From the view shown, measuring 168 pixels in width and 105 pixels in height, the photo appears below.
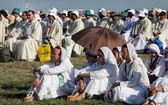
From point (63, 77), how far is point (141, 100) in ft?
4.83

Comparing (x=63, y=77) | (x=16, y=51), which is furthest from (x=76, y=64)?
(x=63, y=77)

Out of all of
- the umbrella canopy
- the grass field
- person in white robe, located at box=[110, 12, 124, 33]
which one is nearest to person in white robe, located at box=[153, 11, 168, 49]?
person in white robe, located at box=[110, 12, 124, 33]

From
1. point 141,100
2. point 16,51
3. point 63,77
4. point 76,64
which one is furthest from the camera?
point 16,51

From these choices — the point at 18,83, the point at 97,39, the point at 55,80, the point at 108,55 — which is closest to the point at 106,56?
the point at 108,55

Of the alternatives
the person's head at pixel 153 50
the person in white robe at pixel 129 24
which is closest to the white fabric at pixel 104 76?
the person's head at pixel 153 50

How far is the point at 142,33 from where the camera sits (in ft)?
55.4

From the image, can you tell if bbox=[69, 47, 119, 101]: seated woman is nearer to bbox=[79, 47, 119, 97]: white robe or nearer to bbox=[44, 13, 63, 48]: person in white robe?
bbox=[79, 47, 119, 97]: white robe

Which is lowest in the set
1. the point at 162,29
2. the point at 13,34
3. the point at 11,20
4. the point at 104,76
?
the point at 104,76

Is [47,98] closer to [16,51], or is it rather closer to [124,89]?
[124,89]

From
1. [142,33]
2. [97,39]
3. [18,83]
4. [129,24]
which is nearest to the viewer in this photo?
[18,83]

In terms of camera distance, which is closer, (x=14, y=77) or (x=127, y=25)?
(x=14, y=77)

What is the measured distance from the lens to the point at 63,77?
7789 mm

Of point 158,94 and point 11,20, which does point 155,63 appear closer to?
point 158,94

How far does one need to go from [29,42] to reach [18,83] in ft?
15.3
